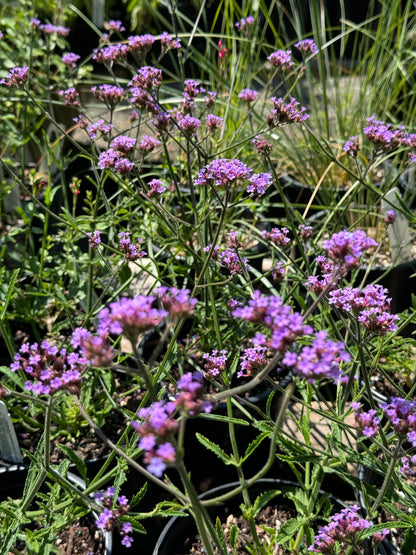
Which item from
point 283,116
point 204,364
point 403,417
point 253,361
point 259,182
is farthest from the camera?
point 204,364

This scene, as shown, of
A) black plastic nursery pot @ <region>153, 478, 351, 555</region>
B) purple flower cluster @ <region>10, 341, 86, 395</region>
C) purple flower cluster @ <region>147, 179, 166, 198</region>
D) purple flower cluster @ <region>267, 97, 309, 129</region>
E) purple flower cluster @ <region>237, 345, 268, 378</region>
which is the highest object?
purple flower cluster @ <region>267, 97, 309, 129</region>

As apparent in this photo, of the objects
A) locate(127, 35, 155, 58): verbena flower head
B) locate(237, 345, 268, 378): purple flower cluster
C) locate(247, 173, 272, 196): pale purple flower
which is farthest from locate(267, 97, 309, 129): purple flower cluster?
locate(237, 345, 268, 378): purple flower cluster

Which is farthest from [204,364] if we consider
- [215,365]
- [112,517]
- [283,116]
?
[283,116]

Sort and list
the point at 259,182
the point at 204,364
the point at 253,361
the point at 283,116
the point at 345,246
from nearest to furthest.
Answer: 1. the point at 345,246
2. the point at 253,361
3. the point at 259,182
4. the point at 283,116
5. the point at 204,364

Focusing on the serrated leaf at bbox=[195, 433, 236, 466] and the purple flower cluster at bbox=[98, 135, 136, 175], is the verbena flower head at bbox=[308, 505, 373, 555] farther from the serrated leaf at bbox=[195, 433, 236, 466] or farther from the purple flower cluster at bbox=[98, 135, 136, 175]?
the purple flower cluster at bbox=[98, 135, 136, 175]

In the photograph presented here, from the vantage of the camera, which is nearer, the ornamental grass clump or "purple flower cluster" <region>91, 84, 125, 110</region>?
the ornamental grass clump

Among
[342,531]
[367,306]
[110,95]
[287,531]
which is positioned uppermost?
[110,95]

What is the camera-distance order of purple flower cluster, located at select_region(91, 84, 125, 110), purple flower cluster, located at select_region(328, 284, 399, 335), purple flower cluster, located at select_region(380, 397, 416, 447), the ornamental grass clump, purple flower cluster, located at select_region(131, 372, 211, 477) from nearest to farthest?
purple flower cluster, located at select_region(131, 372, 211, 477)
the ornamental grass clump
purple flower cluster, located at select_region(380, 397, 416, 447)
purple flower cluster, located at select_region(328, 284, 399, 335)
purple flower cluster, located at select_region(91, 84, 125, 110)

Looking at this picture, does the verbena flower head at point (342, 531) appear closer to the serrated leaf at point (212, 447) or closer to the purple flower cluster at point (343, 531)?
the purple flower cluster at point (343, 531)

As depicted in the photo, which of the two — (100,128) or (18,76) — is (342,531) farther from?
(18,76)

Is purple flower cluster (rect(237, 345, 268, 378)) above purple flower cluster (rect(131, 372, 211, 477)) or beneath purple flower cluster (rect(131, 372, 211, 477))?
beneath

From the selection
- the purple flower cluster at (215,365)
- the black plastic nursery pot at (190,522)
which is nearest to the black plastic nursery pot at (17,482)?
the black plastic nursery pot at (190,522)

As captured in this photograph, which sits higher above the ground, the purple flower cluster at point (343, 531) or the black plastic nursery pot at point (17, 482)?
the purple flower cluster at point (343, 531)

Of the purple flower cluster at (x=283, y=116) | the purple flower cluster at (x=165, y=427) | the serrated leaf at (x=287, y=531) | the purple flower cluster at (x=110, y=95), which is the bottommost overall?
the serrated leaf at (x=287, y=531)
